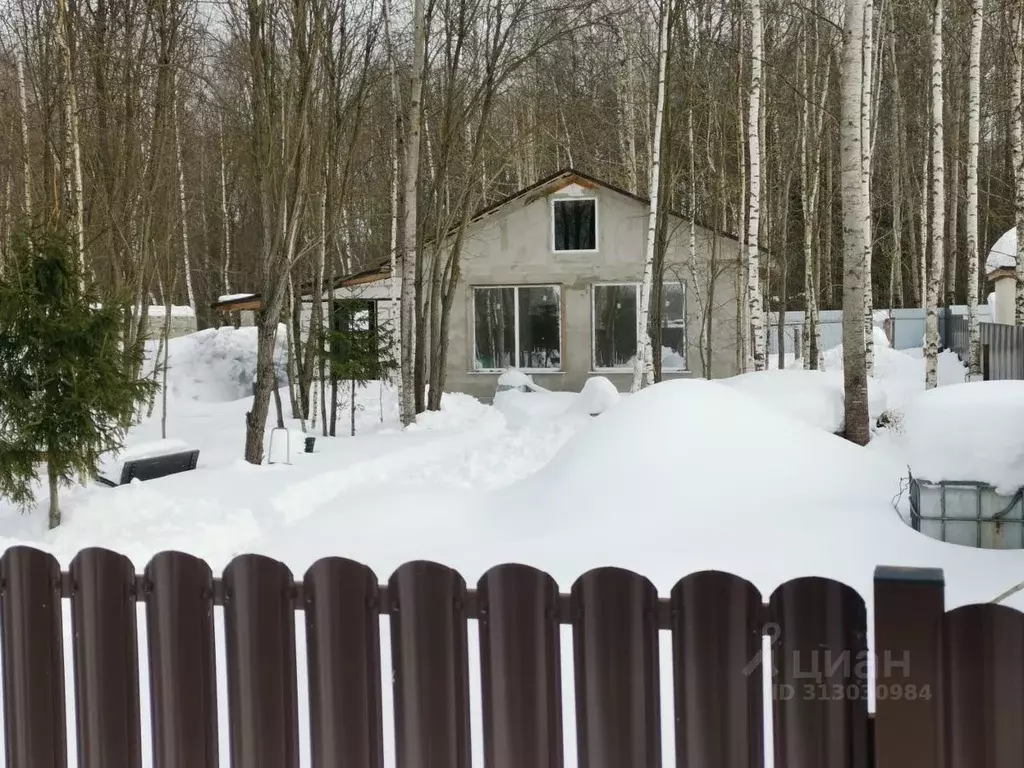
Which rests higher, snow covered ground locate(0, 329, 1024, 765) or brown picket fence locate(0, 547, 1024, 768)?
brown picket fence locate(0, 547, 1024, 768)

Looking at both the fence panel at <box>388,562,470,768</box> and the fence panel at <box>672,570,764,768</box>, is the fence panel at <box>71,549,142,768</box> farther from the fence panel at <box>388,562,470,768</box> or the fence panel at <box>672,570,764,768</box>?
the fence panel at <box>672,570,764,768</box>

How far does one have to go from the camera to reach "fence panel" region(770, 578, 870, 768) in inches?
82.5

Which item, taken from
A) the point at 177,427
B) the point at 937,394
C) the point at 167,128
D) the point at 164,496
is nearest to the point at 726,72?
the point at 167,128

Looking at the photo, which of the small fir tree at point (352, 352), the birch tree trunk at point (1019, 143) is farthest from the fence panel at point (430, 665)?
the birch tree trunk at point (1019, 143)

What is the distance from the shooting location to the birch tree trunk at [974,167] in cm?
1360

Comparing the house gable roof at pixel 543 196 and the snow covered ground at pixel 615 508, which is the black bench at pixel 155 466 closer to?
the snow covered ground at pixel 615 508

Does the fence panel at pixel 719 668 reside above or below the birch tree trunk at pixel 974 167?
below

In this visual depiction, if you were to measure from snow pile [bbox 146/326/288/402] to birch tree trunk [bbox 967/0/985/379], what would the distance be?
50.0 feet

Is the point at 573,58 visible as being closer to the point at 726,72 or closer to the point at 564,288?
the point at 726,72

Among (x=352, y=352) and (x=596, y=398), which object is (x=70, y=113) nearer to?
(x=352, y=352)

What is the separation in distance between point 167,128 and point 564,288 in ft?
28.9

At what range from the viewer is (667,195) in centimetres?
1844

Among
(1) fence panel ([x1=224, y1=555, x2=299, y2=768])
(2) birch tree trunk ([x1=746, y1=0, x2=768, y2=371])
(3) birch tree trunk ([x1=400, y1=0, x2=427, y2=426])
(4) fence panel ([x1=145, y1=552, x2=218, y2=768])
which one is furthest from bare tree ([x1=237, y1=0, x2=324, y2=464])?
(1) fence panel ([x1=224, y1=555, x2=299, y2=768])

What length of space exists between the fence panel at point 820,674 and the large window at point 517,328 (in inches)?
712
